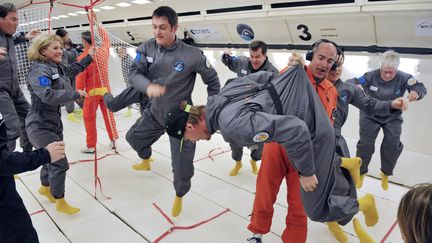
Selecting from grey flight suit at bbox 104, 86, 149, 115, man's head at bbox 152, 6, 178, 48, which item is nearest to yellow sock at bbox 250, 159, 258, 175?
grey flight suit at bbox 104, 86, 149, 115

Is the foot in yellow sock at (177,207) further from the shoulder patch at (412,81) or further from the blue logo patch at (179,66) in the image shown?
the shoulder patch at (412,81)

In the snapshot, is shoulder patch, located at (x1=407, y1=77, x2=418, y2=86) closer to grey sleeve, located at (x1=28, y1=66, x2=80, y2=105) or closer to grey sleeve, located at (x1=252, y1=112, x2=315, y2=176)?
grey sleeve, located at (x1=252, y1=112, x2=315, y2=176)

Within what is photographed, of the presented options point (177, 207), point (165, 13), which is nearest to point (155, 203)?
point (177, 207)

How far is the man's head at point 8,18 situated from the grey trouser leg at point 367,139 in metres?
4.21

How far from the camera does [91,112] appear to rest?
478cm

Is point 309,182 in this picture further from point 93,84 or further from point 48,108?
point 93,84

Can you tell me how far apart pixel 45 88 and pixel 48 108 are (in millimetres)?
250

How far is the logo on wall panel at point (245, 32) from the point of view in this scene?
5633 mm

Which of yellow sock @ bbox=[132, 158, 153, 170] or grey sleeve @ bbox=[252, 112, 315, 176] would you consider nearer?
grey sleeve @ bbox=[252, 112, 315, 176]

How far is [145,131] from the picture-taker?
357 centimetres

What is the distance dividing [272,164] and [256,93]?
73 cm

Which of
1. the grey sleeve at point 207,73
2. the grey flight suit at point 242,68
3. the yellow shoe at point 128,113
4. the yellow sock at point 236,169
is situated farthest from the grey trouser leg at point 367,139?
the yellow shoe at point 128,113

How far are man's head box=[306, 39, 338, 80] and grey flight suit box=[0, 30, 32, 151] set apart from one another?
296 centimetres

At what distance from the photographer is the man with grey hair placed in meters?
3.69
